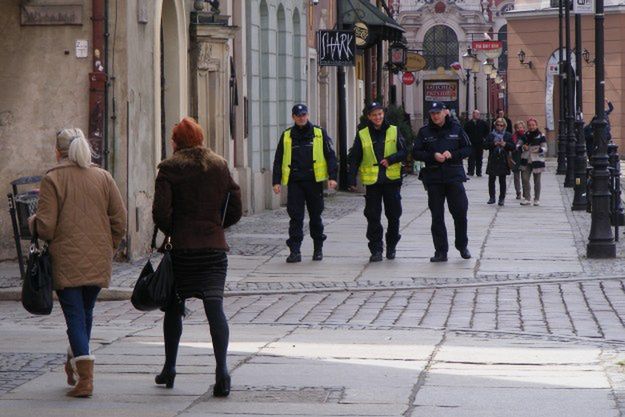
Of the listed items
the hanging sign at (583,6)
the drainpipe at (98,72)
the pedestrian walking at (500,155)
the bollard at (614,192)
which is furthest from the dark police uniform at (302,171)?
the pedestrian walking at (500,155)

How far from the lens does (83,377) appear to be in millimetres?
8938

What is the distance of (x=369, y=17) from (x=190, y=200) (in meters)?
29.0

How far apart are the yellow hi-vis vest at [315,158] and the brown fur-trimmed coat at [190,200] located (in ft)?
27.7

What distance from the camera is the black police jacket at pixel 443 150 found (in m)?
17.8

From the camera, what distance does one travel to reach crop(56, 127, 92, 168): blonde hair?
361 inches

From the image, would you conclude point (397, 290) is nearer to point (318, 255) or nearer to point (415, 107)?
point (318, 255)

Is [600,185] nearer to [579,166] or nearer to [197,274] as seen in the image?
[197,274]

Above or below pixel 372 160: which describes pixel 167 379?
below

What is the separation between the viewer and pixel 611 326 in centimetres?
1231

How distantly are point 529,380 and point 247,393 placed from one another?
1.62 meters

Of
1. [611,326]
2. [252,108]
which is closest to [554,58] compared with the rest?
[252,108]

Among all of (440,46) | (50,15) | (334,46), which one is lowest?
(50,15)

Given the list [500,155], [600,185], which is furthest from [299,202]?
[500,155]

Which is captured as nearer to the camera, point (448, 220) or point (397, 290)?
point (397, 290)
